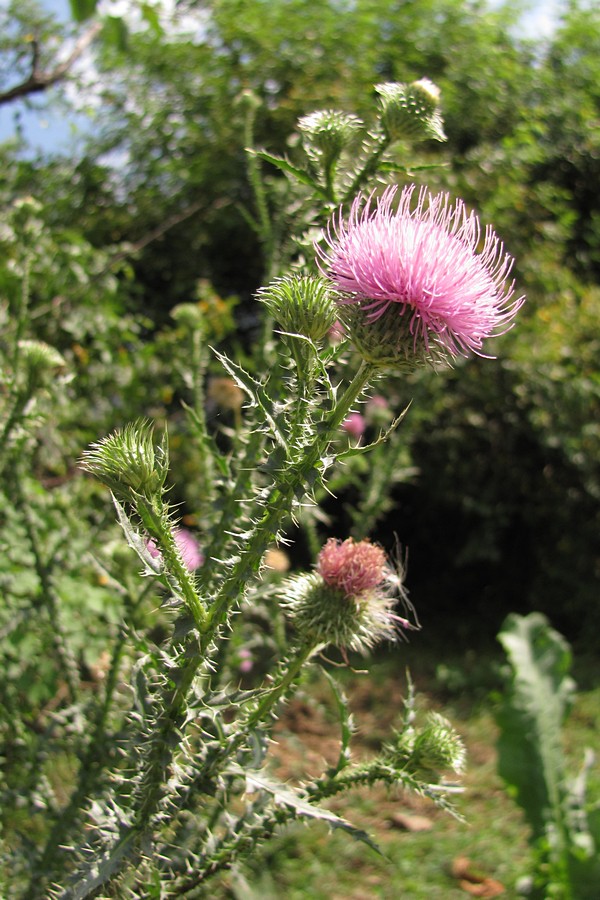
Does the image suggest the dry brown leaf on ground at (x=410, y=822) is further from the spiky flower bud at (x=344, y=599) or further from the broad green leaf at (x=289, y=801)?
the broad green leaf at (x=289, y=801)

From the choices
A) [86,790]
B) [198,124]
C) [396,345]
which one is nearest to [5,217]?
[198,124]

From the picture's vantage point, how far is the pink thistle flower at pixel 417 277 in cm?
123

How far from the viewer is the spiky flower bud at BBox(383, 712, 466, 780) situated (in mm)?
1510

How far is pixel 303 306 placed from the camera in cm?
119

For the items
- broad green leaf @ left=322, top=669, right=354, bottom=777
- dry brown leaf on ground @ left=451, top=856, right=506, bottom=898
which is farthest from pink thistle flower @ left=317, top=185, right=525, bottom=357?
dry brown leaf on ground @ left=451, top=856, right=506, bottom=898

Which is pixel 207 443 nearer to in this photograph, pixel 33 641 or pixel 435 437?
pixel 33 641

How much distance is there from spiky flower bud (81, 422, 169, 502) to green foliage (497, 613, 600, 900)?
7.91ft

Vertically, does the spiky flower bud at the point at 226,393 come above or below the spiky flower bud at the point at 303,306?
below

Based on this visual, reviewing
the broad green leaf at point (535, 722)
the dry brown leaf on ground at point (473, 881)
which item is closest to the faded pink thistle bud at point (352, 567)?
the broad green leaf at point (535, 722)

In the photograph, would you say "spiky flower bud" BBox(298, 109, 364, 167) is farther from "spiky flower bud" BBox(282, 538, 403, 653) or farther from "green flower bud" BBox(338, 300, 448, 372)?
"spiky flower bud" BBox(282, 538, 403, 653)

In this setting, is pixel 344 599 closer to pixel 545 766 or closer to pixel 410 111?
pixel 410 111

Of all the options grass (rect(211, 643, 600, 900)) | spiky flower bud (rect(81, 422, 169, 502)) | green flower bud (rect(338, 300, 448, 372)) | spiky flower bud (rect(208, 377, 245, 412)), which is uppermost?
green flower bud (rect(338, 300, 448, 372))

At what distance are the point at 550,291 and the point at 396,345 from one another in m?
5.46

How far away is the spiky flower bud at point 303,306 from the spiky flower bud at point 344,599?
52cm
